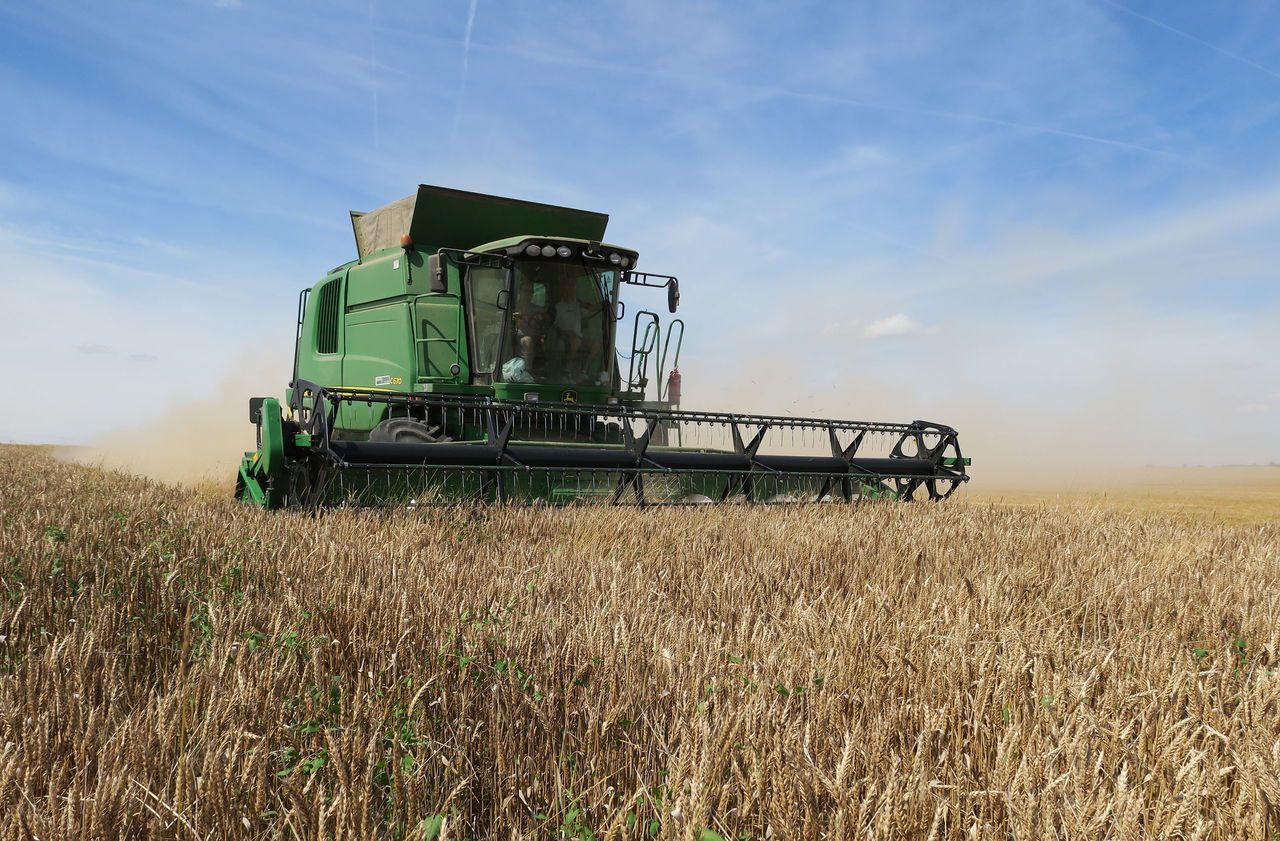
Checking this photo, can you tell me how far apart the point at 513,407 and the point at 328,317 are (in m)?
5.07

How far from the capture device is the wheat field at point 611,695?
151cm

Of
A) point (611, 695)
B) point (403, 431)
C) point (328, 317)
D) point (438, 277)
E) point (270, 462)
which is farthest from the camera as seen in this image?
point (328, 317)

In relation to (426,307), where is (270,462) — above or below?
below

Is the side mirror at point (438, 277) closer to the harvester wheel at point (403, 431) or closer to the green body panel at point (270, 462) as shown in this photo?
the harvester wheel at point (403, 431)

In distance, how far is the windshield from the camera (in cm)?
866

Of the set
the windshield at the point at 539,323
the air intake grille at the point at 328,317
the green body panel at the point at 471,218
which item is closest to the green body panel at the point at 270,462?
the windshield at the point at 539,323

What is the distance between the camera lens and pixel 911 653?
2588 millimetres

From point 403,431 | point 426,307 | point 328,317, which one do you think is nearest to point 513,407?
point 403,431

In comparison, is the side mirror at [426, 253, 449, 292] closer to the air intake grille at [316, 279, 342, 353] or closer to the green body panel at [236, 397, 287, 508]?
the green body panel at [236, 397, 287, 508]

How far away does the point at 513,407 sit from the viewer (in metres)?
7.10

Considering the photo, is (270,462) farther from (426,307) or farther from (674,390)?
(674,390)

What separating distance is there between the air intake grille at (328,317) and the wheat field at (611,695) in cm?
645

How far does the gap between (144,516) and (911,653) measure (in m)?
4.70

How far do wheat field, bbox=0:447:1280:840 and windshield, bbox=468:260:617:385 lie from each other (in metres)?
4.24
